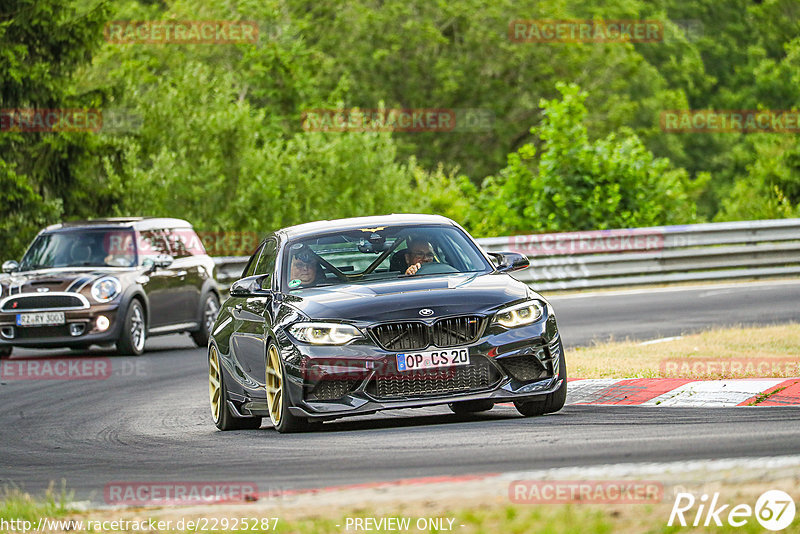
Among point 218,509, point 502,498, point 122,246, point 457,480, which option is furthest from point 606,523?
point 122,246

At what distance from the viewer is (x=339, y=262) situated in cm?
1074

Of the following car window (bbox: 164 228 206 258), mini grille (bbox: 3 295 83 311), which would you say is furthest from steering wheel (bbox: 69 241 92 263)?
car window (bbox: 164 228 206 258)

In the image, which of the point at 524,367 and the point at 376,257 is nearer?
the point at 524,367

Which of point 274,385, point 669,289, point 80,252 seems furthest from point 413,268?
point 669,289

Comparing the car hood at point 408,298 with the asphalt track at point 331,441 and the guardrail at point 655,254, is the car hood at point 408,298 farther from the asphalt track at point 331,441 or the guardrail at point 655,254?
the guardrail at point 655,254

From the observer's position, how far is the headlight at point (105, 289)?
60.6 ft

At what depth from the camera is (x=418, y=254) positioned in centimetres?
1073

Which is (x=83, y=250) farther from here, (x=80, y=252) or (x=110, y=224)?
(x=110, y=224)

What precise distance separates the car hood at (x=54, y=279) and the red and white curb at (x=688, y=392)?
27.6 ft

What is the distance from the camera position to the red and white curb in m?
10.3

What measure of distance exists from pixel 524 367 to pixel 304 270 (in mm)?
1878

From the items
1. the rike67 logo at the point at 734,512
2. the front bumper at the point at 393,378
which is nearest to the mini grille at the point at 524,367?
the front bumper at the point at 393,378

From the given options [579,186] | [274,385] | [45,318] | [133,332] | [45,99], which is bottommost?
[133,332]

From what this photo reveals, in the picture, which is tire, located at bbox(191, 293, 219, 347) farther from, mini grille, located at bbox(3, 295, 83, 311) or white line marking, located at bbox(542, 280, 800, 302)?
white line marking, located at bbox(542, 280, 800, 302)
